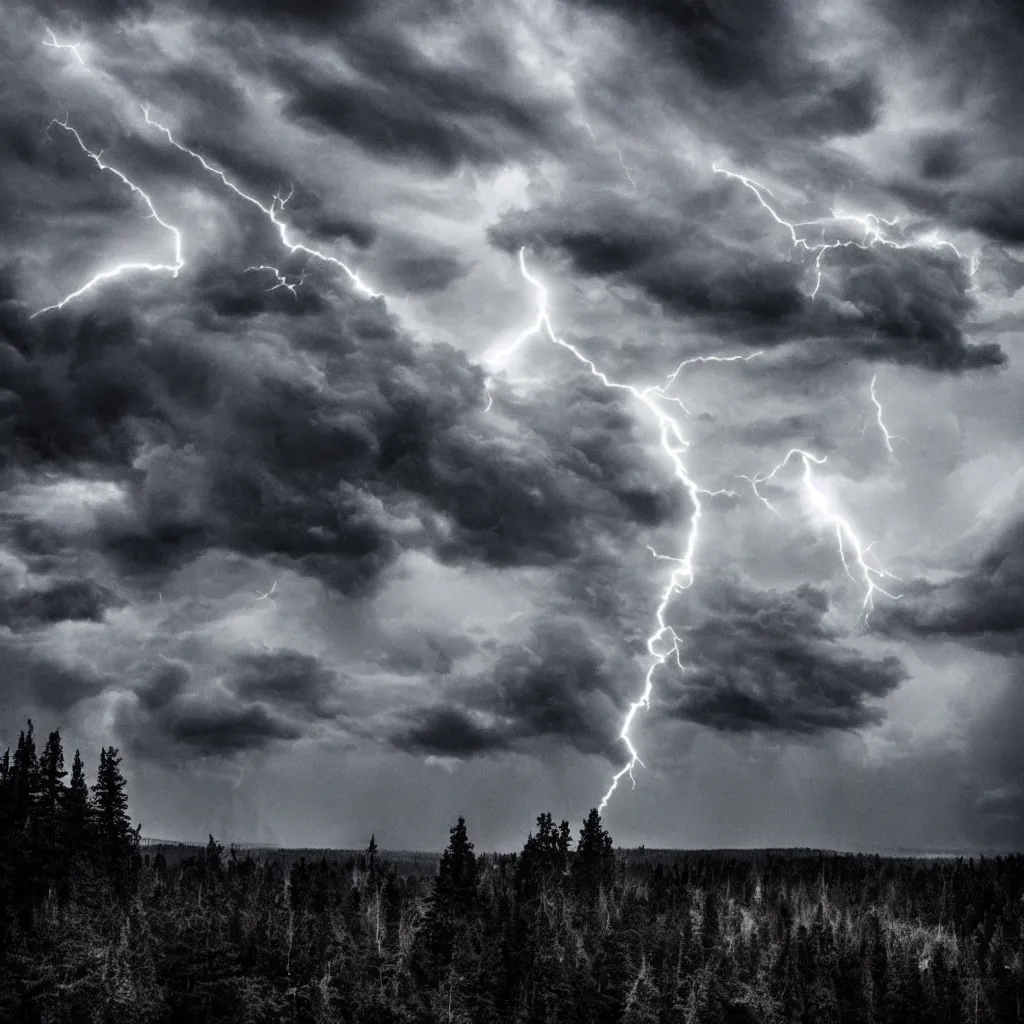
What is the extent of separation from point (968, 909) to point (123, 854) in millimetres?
104578

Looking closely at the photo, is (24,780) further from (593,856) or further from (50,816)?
(593,856)

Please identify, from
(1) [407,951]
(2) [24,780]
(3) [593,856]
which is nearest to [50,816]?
(2) [24,780]

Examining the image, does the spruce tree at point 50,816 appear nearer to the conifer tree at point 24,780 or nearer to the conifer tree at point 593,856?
the conifer tree at point 24,780

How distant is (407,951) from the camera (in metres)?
96.0

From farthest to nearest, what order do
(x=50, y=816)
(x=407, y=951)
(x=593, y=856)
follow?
(x=593, y=856) < (x=50, y=816) < (x=407, y=951)

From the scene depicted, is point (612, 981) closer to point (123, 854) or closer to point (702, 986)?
point (702, 986)

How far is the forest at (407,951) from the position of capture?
3174 inches

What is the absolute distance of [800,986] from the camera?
100 m

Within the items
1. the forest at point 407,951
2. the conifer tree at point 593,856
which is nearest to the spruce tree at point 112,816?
the forest at point 407,951

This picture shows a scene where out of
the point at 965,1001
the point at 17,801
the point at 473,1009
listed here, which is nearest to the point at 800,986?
the point at 965,1001

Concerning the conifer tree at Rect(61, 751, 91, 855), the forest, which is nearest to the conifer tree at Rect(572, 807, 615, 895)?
the forest

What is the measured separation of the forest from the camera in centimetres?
8062

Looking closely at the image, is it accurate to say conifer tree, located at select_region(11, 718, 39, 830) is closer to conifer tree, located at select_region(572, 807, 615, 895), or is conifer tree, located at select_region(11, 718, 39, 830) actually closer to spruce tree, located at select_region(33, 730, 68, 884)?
spruce tree, located at select_region(33, 730, 68, 884)

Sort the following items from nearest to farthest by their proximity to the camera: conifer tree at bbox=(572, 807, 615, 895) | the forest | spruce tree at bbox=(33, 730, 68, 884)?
the forest
spruce tree at bbox=(33, 730, 68, 884)
conifer tree at bbox=(572, 807, 615, 895)
